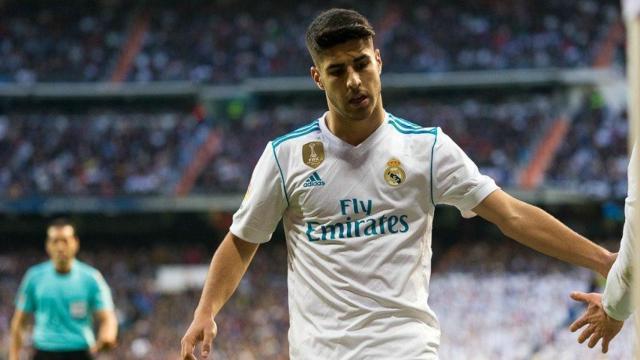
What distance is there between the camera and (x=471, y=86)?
28.3 metres

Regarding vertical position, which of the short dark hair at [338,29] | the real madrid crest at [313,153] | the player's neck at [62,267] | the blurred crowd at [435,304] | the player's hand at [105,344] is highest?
the short dark hair at [338,29]

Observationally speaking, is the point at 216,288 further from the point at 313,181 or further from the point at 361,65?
the point at 361,65

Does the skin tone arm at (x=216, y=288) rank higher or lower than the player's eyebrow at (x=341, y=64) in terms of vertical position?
lower

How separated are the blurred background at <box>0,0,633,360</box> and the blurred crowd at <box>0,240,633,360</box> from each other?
0.06m

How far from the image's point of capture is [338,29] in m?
3.56

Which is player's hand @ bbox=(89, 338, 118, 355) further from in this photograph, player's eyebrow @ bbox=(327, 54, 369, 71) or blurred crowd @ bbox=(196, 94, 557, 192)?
blurred crowd @ bbox=(196, 94, 557, 192)

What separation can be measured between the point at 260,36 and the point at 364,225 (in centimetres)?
2796

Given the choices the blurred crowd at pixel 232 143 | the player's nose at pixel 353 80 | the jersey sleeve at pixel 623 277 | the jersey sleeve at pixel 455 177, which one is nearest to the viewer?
the jersey sleeve at pixel 623 277

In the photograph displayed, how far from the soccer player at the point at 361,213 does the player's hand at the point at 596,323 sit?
170mm

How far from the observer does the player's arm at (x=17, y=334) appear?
8.53 meters

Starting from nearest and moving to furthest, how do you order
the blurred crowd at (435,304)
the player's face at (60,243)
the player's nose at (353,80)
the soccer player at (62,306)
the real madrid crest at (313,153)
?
1. the player's nose at (353,80)
2. the real madrid crest at (313,153)
3. the soccer player at (62,306)
4. the player's face at (60,243)
5. the blurred crowd at (435,304)

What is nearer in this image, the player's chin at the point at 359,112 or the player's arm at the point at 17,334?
the player's chin at the point at 359,112

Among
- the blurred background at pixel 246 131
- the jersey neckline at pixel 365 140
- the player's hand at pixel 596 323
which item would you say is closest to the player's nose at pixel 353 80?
the jersey neckline at pixel 365 140

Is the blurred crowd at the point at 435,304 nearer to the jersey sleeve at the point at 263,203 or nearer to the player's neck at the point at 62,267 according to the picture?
the player's neck at the point at 62,267
